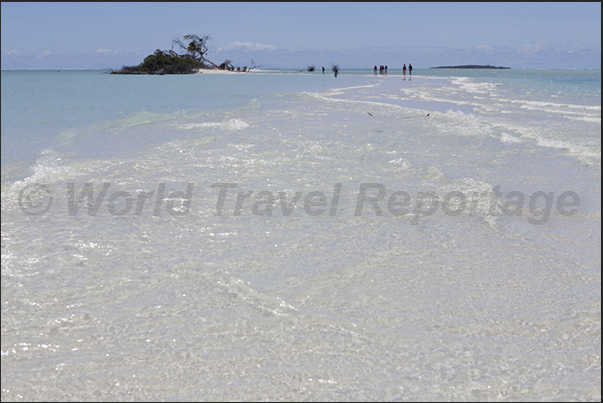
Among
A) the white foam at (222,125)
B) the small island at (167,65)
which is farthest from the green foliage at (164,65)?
the white foam at (222,125)

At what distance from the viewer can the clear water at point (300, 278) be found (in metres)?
2.95

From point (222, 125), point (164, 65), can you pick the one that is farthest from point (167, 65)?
point (222, 125)

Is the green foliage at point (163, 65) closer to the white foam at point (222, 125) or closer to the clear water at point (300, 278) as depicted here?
the white foam at point (222, 125)

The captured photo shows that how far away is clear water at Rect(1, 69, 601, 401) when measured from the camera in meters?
2.95

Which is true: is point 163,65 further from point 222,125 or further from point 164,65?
point 222,125

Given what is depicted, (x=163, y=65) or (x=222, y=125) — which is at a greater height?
(x=163, y=65)

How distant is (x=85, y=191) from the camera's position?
715 centimetres

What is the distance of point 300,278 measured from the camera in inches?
169

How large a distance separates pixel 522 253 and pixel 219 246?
9.90ft

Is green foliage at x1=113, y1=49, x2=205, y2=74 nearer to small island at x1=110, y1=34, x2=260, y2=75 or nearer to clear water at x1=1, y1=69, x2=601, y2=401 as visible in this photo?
small island at x1=110, y1=34, x2=260, y2=75

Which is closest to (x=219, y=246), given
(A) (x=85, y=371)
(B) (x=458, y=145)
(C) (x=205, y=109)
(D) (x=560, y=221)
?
(A) (x=85, y=371)

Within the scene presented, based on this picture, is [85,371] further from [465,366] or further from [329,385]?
[465,366]

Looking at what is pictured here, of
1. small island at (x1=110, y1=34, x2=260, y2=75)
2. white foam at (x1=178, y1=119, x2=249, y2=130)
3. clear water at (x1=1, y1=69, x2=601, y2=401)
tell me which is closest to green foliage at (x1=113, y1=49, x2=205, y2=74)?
small island at (x1=110, y1=34, x2=260, y2=75)

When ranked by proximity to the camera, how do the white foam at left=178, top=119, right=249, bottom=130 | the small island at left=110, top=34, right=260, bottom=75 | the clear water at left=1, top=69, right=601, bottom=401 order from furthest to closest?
the small island at left=110, top=34, right=260, bottom=75 < the white foam at left=178, top=119, right=249, bottom=130 < the clear water at left=1, top=69, right=601, bottom=401
